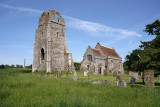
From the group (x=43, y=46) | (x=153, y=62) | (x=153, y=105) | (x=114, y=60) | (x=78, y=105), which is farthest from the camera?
(x=114, y=60)

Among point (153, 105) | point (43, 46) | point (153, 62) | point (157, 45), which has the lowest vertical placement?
point (153, 105)

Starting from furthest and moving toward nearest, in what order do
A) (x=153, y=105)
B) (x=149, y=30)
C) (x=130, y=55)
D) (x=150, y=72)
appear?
(x=130, y=55), (x=149, y=30), (x=150, y=72), (x=153, y=105)

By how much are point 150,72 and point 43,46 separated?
20489mm

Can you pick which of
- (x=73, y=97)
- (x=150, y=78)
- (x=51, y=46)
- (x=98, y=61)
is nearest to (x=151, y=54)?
(x=150, y=78)

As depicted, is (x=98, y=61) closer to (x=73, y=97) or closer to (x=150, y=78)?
(x=150, y=78)

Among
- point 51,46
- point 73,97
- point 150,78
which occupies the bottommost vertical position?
point 73,97

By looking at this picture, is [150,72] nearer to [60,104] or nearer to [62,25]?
[60,104]

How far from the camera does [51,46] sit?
79.9 feet

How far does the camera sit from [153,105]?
4207 mm

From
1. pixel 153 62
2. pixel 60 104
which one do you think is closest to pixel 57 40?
pixel 153 62

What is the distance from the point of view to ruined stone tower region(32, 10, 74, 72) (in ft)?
79.3

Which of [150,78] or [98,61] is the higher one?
[98,61]

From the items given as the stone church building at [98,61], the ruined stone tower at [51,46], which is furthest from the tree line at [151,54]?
the stone church building at [98,61]

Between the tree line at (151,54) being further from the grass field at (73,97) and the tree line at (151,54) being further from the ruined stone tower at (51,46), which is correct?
the ruined stone tower at (51,46)
